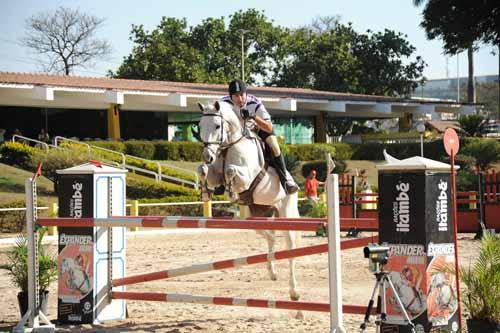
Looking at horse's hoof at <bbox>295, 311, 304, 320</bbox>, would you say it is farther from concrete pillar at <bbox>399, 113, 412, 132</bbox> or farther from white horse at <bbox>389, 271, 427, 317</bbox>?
concrete pillar at <bbox>399, 113, 412, 132</bbox>

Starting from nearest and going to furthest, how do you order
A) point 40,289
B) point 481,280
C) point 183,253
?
point 481,280, point 40,289, point 183,253

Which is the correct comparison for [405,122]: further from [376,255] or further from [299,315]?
[376,255]

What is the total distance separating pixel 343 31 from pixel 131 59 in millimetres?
16428

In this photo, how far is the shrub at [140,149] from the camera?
125ft

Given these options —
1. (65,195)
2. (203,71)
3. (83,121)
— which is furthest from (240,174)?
(203,71)

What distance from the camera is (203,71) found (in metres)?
65.2

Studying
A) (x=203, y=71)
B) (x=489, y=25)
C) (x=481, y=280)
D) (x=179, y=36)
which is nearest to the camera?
(x=481, y=280)

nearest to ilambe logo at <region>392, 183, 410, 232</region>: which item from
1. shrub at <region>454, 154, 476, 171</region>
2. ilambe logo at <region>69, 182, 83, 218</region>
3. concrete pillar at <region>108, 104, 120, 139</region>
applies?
ilambe logo at <region>69, 182, 83, 218</region>

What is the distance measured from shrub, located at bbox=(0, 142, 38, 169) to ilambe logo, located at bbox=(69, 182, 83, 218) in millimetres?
25545

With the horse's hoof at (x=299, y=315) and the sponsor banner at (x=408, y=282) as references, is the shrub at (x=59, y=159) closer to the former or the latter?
the horse's hoof at (x=299, y=315)

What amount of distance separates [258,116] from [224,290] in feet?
8.46

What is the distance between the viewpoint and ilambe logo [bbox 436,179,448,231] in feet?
23.2

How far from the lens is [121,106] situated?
4328 cm

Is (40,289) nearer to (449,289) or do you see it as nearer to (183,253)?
(449,289)
